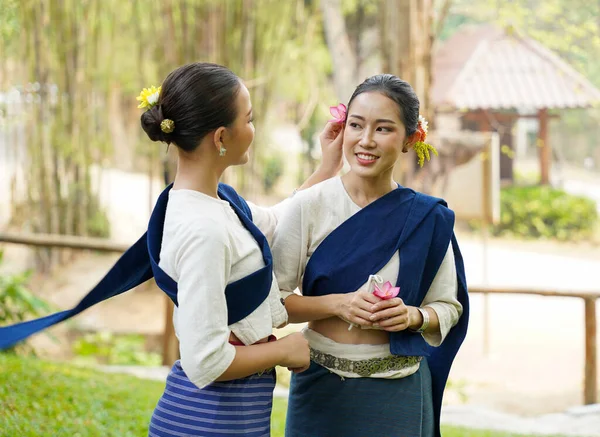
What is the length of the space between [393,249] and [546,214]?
40.2 feet

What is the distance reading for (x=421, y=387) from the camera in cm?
176

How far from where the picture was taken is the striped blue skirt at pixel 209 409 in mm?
1476

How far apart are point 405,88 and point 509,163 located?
1328 centimetres

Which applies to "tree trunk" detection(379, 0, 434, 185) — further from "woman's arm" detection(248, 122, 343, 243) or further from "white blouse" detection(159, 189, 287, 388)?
"white blouse" detection(159, 189, 287, 388)

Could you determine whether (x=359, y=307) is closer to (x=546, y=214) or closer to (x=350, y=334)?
(x=350, y=334)

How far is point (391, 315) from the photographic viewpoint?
62.7 inches

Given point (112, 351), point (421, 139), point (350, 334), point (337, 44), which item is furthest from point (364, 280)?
point (337, 44)

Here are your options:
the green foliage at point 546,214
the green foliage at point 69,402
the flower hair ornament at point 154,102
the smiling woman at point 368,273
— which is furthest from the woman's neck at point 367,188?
the green foliage at point 546,214

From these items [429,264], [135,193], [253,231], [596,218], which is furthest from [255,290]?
[596,218]

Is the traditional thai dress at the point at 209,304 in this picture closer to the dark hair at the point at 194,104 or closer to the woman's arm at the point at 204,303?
the woman's arm at the point at 204,303

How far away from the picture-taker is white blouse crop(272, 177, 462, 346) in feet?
5.62

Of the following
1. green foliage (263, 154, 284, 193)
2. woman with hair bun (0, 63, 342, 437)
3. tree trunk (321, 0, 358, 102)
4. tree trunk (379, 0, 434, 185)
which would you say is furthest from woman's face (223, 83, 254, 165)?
green foliage (263, 154, 284, 193)

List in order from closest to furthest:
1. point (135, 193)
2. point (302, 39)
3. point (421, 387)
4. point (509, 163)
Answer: point (421, 387) → point (302, 39) → point (135, 193) → point (509, 163)

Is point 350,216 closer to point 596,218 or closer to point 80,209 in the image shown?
point 80,209
